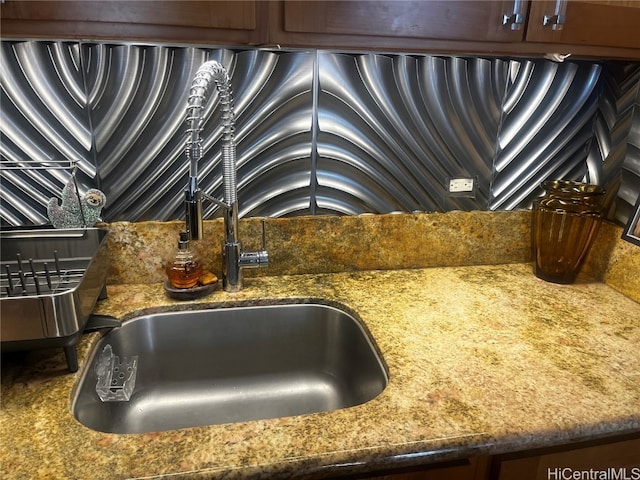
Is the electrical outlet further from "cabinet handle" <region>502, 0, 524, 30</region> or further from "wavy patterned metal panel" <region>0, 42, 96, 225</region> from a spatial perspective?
"wavy patterned metal panel" <region>0, 42, 96, 225</region>

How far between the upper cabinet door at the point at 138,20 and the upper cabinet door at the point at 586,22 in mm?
534

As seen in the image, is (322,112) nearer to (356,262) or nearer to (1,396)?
(356,262)

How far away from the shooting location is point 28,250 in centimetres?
109

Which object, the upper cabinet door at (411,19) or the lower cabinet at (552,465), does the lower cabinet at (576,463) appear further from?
the upper cabinet door at (411,19)

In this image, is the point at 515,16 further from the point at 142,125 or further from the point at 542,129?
the point at 142,125

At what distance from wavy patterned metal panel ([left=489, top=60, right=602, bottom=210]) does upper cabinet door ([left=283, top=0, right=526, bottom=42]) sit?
37cm

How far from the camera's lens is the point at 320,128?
123 cm

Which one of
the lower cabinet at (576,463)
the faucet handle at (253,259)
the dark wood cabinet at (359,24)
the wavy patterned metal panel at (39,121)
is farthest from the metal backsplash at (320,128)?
the lower cabinet at (576,463)

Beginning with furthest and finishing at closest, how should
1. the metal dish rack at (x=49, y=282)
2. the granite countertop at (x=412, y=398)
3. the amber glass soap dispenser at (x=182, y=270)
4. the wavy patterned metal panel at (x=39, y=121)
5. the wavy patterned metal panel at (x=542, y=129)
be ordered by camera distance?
1. the wavy patterned metal panel at (x=542, y=129)
2. the amber glass soap dispenser at (x=182, y=270)
3. the wavy patterned metal panel at (x=39, y=121)
4. the metal dish rack at (x=49, y=282)
5. the granite countertop at (x=412, y=398)

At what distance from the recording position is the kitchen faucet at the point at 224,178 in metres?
0.93

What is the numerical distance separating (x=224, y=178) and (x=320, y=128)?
28 cm

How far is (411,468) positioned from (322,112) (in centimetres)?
83

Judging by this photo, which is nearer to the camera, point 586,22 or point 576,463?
point 576,463

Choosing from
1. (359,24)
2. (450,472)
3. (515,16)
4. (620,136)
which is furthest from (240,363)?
(620,136)
